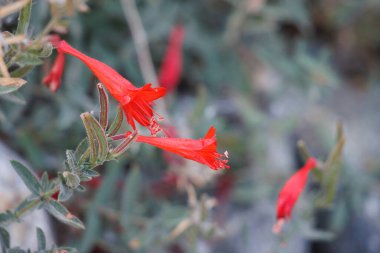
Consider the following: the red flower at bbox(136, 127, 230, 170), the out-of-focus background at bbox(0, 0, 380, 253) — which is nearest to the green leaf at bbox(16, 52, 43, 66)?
the red flower at bbox(136, 127, 230, 170)

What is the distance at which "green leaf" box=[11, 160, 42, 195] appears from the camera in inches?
56.5

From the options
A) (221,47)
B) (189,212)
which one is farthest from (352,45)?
(189,212)

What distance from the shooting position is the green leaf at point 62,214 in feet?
4.42

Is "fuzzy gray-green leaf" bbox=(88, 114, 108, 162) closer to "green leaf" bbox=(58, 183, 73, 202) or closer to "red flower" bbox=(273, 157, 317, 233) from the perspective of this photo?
"green leaf" bbox=(58, 183, 73, 202)

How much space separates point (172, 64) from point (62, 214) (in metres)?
1.61

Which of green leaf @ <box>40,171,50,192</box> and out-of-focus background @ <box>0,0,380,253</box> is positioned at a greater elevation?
green leaf @ <box>40,171,50,192</box>

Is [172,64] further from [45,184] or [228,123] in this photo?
[45,184]

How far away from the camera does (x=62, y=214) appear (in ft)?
4.47

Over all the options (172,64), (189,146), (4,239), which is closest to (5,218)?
(4,239)

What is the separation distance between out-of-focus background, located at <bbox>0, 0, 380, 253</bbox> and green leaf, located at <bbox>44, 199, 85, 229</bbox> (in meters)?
0.70

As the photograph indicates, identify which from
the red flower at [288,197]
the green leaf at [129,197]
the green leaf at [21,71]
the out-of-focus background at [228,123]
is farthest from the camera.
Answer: the out-of-focus background at [228,123]

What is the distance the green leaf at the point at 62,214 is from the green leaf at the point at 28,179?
7cm

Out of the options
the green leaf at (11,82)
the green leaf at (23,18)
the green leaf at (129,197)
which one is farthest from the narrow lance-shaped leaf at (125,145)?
the green leaf at (129,197)

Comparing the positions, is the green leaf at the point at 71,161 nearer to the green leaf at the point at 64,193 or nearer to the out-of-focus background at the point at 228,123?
the green leaf at the point at 64,193
